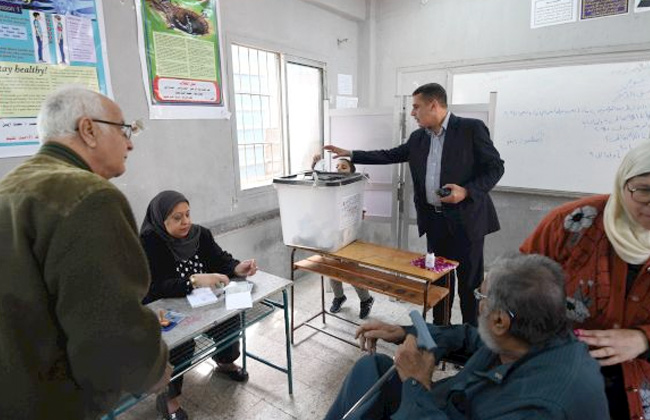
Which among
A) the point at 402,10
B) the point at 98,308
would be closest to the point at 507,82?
the point at 402,10

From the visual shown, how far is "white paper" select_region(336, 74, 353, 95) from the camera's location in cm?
387

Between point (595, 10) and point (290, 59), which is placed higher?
point (595, 10)

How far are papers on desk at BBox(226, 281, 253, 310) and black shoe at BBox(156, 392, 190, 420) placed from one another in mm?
596

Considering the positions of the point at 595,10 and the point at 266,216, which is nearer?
the point at 595,10

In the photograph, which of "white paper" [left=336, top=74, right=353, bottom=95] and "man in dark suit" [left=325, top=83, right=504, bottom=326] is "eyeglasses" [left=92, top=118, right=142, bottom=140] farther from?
"white paper" [left=336, top=74, right=353, bottom=95]

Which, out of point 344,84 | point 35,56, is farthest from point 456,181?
point 35,56

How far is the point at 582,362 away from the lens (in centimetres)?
92

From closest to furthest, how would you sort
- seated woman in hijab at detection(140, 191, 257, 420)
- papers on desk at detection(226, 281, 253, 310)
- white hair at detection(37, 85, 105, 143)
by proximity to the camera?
white hair at detection(37, 85, 105, 143), papers on desk at detection(226, 281, 253, 310), seated woman in hijab at detection(140, 191, 257, 420)

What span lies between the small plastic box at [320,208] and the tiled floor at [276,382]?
26.8 inches

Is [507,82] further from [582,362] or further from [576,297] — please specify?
[582,362]

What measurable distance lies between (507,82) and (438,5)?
0.97m

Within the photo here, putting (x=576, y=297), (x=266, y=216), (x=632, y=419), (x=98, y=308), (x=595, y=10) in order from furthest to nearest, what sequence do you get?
(x=266, y=216)
(x=595, y=10)
(x=576, y=297)
(x=632, y=419)
(x=98, y=308)

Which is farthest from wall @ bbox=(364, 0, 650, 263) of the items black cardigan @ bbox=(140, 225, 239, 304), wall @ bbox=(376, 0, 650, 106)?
black cardigan @ bbox=(140, 225, 239, 304)

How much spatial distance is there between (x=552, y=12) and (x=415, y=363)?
3.18 m
